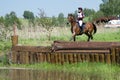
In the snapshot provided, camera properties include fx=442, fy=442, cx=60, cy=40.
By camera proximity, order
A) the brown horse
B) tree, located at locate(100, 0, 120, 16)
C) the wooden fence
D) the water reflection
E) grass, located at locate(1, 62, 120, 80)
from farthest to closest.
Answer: tree, located at locate(100, 0, 120, 16), the brown horse, the wooden fence, grass, located at locate(1, 62, 120, 80), the water reflection

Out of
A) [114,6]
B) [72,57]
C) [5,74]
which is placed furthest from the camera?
[114,6]

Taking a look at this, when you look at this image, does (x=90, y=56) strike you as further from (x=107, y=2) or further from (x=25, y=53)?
(x=107, y=2)

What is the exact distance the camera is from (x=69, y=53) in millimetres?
18562

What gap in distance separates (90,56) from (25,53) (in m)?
3.46

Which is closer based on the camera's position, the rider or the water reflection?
the water reflection

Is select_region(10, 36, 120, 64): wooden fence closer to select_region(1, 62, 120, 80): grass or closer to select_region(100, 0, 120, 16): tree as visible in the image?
select_region(1, 62, 120, 80): grass

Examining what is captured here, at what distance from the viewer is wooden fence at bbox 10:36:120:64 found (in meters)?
17.3

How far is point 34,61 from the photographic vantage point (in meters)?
19.6

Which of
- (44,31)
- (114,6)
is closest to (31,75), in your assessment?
(44,31)

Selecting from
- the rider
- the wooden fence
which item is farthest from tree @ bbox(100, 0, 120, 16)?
the wooden fence

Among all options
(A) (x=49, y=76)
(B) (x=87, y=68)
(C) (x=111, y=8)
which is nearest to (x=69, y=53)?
(B) (x=87, y=68)

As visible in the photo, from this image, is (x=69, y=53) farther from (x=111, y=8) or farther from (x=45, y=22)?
(x=111, y=8)

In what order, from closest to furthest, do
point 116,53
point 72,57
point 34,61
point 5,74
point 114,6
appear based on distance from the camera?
1. point 5,74
2. point 116,53
3. point 72,57
4. point 34,61
5. point 114,6

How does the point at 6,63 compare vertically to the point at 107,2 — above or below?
below
